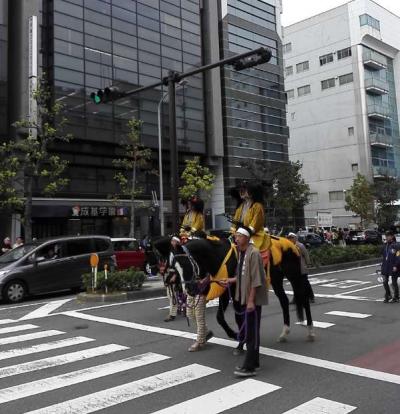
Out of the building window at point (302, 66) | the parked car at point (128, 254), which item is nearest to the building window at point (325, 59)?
the building window at point (302, 66)

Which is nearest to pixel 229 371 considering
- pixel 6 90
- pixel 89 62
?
pixel 6 90

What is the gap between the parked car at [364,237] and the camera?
142 ft

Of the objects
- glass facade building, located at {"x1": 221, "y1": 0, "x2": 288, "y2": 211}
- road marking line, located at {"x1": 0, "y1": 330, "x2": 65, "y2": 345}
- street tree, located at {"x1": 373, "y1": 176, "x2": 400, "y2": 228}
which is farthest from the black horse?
street tree, located at {"x1": 373, "y1": 176, "x2": 400, "y2": 228}

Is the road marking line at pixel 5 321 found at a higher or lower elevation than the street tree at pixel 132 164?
lower

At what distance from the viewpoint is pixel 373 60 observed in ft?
208

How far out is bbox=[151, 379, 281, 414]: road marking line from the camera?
196 inches

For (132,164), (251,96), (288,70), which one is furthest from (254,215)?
(288,70)

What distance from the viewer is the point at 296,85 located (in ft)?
226

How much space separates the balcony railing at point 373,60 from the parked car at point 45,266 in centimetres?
5530

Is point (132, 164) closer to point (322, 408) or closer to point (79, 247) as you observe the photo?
point (79, 247)

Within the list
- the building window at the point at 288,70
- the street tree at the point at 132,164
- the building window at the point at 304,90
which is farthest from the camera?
the building window at the point at 288,70

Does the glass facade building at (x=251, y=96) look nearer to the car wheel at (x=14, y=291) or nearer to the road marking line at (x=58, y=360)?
the car wheel at (x=14, y=291)

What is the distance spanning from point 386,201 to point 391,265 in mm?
40982

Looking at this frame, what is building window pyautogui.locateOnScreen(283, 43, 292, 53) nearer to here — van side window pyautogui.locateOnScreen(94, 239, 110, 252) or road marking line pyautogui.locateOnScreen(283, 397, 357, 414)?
van side window pyautogui.locateOnScreen(94, 239, 110, 252)
